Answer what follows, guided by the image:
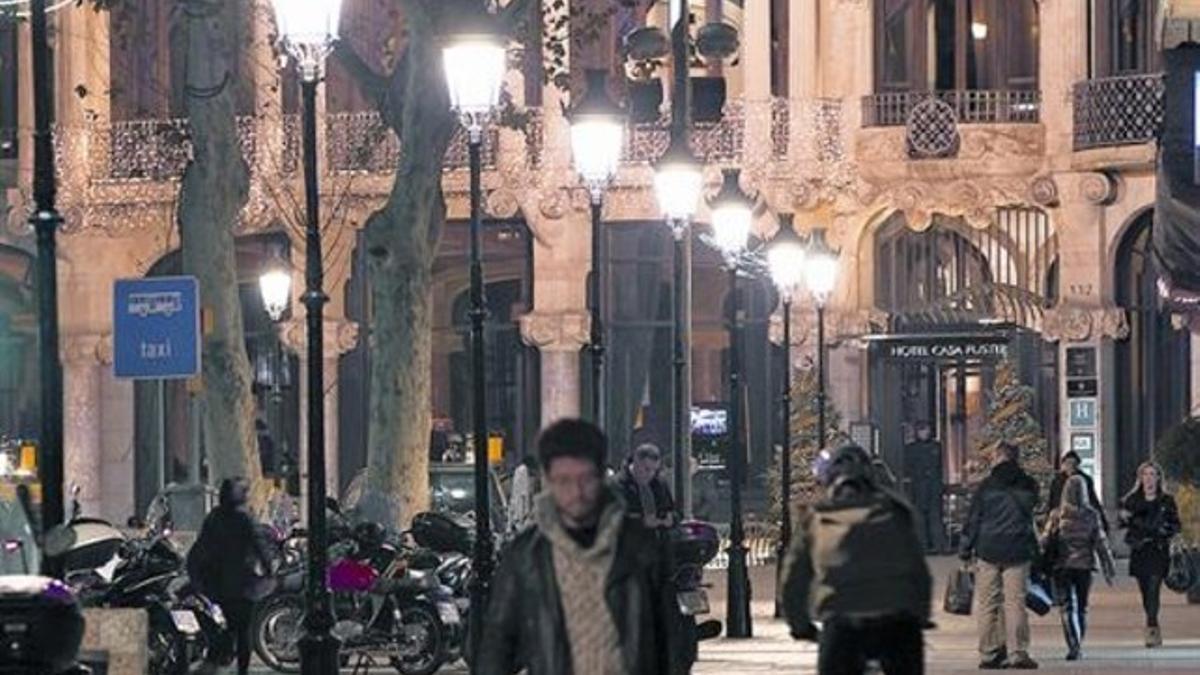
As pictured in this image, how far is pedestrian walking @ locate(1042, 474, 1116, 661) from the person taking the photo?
90.3 ft

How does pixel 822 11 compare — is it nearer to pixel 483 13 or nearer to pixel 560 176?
pixel 560 176

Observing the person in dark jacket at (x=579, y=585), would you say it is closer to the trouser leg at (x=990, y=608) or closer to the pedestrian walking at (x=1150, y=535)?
the trouser leg at (x=990, y=608)

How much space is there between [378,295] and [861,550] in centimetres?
2134

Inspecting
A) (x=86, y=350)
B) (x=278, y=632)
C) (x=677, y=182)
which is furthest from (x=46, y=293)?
(x=86, y=350)

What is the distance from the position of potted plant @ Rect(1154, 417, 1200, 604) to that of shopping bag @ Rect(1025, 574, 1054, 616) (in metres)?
9.29

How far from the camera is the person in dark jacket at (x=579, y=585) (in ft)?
38.0

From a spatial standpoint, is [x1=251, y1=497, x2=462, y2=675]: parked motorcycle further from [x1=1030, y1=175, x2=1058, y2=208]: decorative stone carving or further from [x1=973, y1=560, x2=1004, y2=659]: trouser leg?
[x1=1030, y1=175, x2=1058, y2=208]: decorative stone carving

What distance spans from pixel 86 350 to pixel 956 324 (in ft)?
43.3

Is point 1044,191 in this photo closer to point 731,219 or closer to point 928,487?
point 928,487

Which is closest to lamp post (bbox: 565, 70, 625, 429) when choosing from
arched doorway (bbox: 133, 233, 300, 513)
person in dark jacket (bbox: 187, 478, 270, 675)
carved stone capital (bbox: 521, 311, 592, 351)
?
person in dark jacket (bbox: 187, 478, 270, 675)

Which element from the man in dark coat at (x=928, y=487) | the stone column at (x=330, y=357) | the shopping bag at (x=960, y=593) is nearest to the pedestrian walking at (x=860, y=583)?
the shopping bag at (x=960, y=593)

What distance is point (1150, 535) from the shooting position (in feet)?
96.1

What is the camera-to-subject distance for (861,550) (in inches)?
627

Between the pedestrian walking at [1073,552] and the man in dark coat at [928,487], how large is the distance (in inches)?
736
